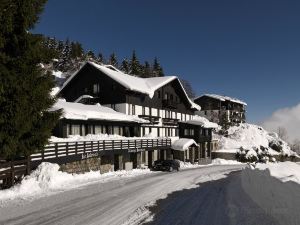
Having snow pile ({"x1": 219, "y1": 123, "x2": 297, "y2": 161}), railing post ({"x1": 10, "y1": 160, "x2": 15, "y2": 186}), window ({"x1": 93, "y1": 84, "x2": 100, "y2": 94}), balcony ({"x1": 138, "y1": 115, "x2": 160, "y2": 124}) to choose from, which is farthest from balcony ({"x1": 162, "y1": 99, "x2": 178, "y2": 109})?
railing post ({"x1": 10, "y1": 160, "x2": 15, "y2": 186})

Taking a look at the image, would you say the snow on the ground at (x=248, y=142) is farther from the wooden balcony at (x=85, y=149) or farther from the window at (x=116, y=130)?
the window at (x=116, y=130)

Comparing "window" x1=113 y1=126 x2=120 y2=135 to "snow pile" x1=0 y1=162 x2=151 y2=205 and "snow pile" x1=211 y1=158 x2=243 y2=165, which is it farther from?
"snow pile" x1=211 y1=158 x2=243 y2=165

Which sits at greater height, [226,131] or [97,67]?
[97,67]

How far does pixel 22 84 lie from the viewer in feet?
65.4

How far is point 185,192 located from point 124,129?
84.0ft

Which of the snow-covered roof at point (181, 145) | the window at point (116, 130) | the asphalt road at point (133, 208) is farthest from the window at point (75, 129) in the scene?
the snow-covered roof at point (181, 145)

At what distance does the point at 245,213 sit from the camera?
610 inches

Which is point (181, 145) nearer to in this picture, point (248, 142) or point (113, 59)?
point (248, 142)

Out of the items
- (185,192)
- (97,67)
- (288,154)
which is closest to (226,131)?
(288,154)

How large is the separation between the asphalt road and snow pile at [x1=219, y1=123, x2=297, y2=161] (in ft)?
179

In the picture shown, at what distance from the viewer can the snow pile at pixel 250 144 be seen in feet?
250

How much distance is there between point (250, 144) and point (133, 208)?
71932mm

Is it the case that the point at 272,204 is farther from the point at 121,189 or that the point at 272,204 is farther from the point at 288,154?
the point at 288,154

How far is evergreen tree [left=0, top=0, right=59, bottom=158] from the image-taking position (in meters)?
19.1
